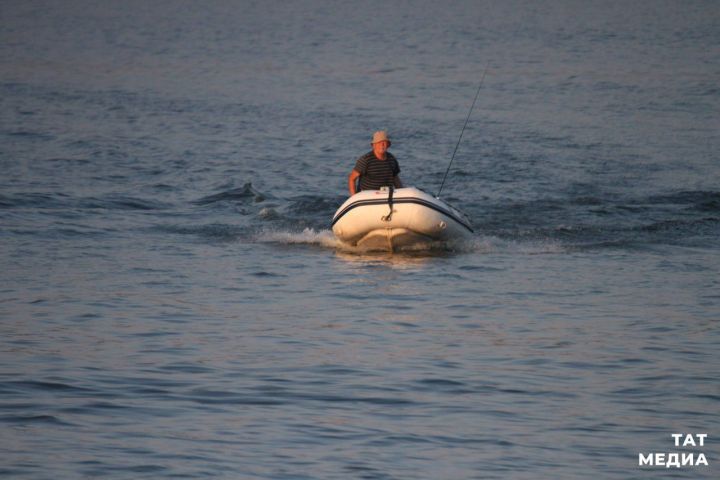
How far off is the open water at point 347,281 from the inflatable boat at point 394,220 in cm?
36

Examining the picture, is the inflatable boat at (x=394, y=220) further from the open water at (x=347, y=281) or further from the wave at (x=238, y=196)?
the wave at (x=238, y=196)

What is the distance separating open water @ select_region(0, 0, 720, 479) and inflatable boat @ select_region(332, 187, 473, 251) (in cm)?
36

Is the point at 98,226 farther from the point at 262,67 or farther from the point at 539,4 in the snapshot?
the point at 539,4

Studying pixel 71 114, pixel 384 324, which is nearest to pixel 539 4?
pixel 71 114

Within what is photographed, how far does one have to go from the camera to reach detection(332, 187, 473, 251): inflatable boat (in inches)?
648

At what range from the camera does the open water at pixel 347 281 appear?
28.0 ft

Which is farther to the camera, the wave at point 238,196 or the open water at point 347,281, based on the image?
the wave at point 238,196

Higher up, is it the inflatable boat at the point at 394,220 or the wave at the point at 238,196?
the wave at the point at 238,196

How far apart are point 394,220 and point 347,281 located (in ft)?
6.26

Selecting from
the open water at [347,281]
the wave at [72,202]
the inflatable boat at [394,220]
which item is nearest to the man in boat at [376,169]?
the inflatable boat at [394,220]

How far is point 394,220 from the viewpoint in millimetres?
16516

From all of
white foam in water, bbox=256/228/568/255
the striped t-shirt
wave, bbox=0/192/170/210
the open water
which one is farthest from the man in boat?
wave, bbox=0/192/170/210

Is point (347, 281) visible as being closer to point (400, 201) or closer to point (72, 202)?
point (400, 201)

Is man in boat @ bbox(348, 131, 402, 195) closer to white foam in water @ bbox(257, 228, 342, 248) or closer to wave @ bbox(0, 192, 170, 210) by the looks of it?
white foam in water @ bbox(257, 228, 342, 248)
